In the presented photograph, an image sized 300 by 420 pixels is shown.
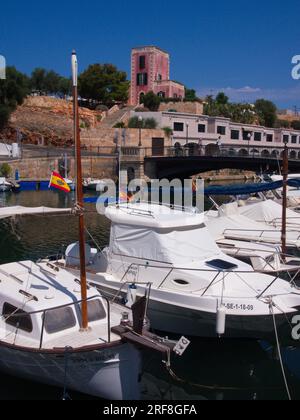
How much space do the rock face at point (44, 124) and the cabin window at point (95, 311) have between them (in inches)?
2389

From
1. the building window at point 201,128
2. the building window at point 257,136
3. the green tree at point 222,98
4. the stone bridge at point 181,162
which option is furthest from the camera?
the green tree at point 222,98

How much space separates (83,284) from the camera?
10.8m

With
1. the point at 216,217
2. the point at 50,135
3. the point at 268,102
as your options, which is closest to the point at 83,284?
the point at 216,217

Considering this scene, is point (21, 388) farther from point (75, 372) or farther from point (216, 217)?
point (216, 217)

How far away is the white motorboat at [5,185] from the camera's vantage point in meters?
50.1

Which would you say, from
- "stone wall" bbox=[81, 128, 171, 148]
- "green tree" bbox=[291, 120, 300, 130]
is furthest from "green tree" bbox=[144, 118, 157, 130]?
"green tree" bbox=[291, 120, 300, 130]

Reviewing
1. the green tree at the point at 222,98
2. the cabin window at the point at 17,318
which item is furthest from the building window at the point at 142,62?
the cabin window at the point at 17,318

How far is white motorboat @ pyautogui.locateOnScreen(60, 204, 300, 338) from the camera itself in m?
12.7

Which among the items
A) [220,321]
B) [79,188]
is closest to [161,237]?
[220,321]

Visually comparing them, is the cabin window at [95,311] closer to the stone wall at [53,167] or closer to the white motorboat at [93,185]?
the white motorboat at [93,185]

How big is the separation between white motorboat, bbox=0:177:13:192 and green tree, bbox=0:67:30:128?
1837 centimetres

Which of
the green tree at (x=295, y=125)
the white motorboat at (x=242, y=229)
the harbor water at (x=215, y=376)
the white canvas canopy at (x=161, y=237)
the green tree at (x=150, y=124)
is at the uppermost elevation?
the green tree at (x=295, y=125)

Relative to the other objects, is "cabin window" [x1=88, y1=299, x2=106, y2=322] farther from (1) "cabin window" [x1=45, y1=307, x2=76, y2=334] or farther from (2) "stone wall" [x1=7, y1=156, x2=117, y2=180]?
(2) "stone wall" [x1=7, y1=156, x2=117, y2=180]

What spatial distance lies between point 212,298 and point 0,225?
22.5 metres
